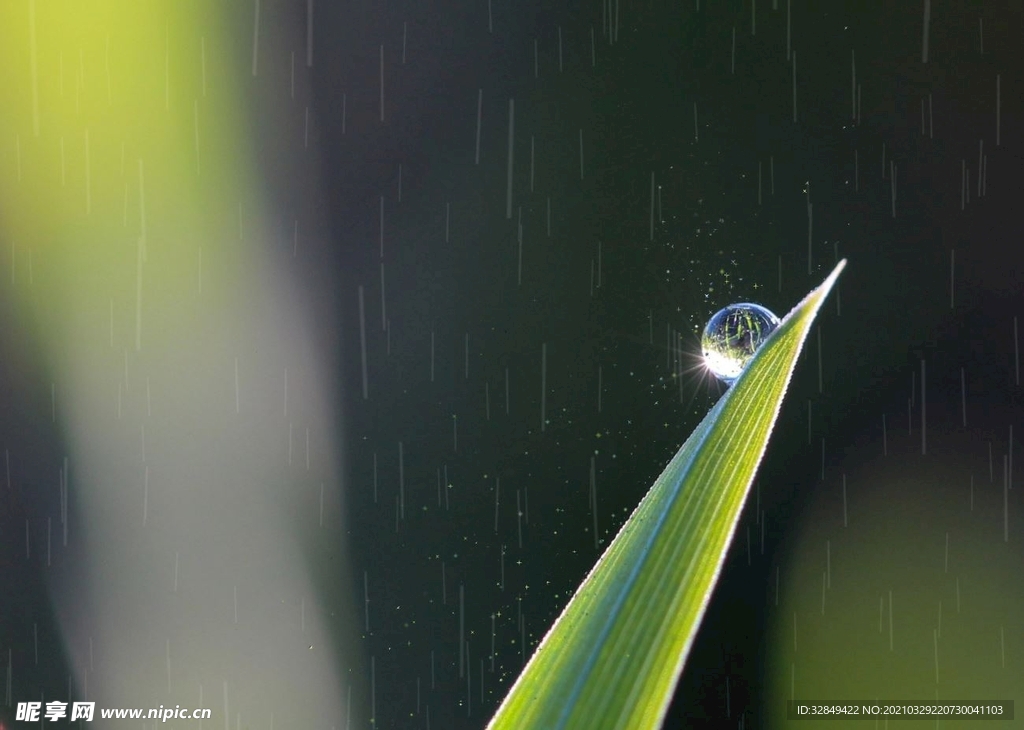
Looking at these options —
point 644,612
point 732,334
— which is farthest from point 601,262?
point 644,612

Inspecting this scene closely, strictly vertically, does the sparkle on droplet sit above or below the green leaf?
above

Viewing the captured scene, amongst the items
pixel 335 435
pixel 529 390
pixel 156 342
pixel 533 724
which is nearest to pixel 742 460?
pixel 533 724

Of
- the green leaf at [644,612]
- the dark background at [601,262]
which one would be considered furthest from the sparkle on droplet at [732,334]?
the green leaf at [644,612]

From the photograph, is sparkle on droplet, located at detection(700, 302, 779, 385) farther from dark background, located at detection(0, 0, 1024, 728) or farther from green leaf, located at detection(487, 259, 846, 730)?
green leaf, located at detection(487, 259, 846, 730)

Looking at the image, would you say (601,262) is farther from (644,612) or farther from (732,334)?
(644,612)

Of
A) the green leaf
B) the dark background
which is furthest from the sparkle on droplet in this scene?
the green leaf

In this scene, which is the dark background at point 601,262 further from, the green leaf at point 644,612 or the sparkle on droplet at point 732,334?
the green leaf at point 644,612

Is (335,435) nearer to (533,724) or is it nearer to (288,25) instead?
(288,25)
